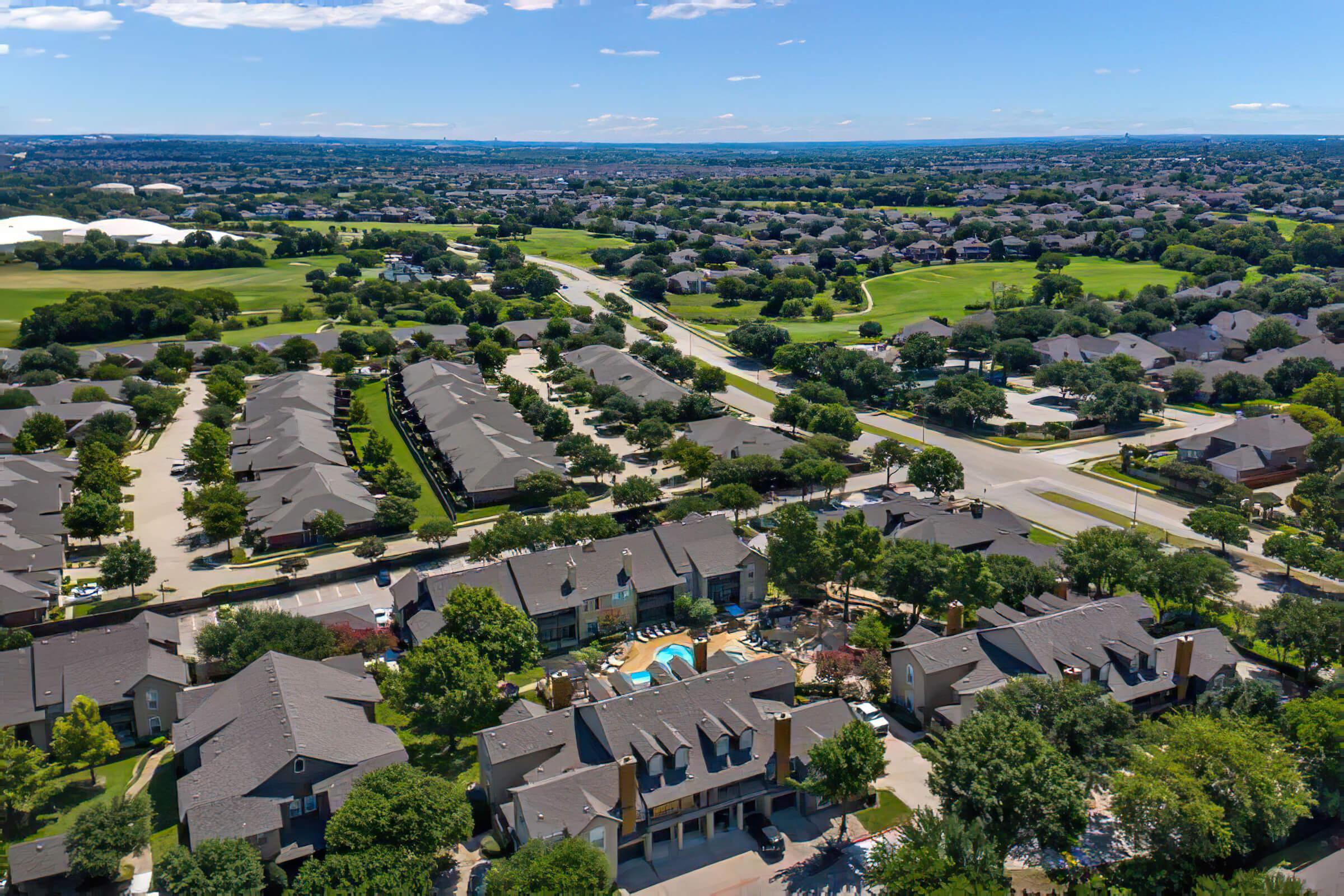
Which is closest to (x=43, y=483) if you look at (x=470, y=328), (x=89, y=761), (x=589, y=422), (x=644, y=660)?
(x=89, y=761)

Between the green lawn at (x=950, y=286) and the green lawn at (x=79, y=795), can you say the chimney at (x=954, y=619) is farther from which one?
the green lawn at (x=950, y=286)

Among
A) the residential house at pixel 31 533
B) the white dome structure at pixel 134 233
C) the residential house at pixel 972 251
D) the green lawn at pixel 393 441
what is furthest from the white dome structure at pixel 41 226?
the residential house at pixel 972 251

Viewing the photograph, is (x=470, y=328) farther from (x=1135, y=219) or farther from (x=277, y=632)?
(x=1135, y=219)

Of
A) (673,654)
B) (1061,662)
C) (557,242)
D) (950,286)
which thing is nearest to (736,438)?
(673,654)

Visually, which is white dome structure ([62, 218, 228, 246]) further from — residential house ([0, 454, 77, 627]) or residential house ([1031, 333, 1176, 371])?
residential house ([1031, 333, 1176, 371])

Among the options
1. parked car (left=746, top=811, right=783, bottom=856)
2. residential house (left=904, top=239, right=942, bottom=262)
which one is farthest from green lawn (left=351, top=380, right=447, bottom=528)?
residential house (left=904, top=239, right=942, bottom=262)

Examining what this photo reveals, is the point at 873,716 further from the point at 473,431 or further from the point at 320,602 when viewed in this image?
the point at 473,431

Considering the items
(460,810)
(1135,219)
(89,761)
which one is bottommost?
Answer: (89,761)
